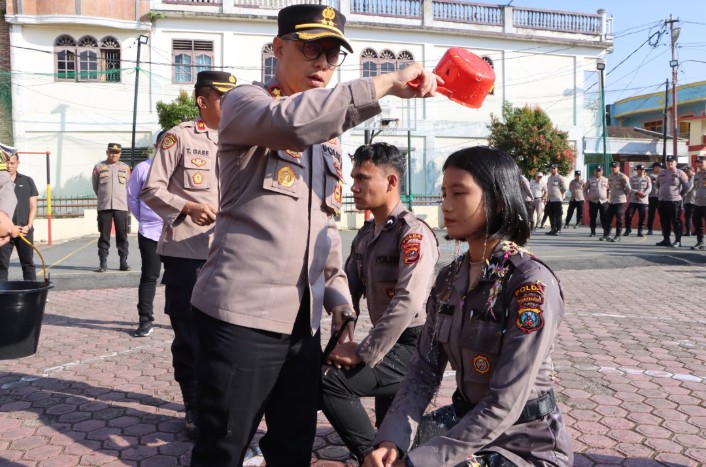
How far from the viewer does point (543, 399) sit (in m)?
2.04

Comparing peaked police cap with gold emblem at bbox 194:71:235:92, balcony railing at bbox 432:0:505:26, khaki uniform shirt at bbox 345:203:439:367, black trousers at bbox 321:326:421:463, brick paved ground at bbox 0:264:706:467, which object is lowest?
brick paved ground at bbox 0:264:706:467

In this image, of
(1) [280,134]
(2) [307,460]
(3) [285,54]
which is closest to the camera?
(1) [280,134]

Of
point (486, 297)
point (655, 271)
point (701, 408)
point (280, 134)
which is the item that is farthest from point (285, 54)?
point (655, 271)

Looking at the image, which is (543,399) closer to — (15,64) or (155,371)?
(155,371)

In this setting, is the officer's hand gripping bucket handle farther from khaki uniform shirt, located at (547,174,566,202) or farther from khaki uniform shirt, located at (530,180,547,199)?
khaki uniform shirt, located at (547,174,566,202)

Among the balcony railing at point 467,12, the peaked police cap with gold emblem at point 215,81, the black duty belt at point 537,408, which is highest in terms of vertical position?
the balcony railing at point 467,12

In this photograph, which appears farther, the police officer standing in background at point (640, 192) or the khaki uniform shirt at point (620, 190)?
the police officer standing in background at point (640, 192)

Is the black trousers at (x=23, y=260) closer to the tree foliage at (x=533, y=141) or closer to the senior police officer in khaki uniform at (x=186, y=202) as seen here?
the senior police officer in khaki uniform at (x=186, y=202)

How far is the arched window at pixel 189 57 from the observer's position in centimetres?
2453

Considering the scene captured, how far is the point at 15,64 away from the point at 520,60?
19.9m

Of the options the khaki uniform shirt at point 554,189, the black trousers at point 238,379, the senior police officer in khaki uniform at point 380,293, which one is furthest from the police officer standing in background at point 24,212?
the khaki uniform shirt at point 554,189

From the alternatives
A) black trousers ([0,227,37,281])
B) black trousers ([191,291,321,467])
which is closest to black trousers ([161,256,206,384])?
black trousers ([191,291,321,467])

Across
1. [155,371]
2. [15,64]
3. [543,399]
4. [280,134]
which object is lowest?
[155,371]

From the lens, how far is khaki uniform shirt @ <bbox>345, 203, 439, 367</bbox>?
107 inches
